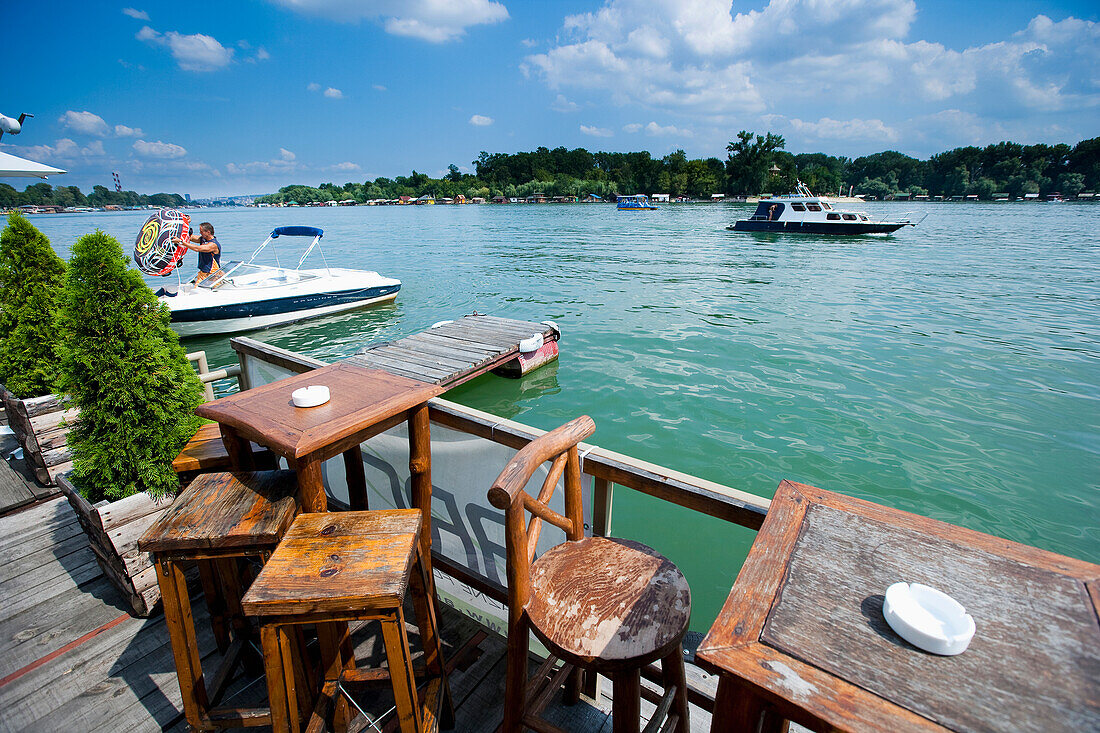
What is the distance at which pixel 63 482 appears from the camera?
2684mm

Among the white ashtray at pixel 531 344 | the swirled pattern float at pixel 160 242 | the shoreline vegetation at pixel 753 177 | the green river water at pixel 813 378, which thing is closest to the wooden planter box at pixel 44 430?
the green river water at pixel 813 378

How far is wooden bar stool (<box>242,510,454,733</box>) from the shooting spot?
1.40 metres

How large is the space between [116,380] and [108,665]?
4.31 feet

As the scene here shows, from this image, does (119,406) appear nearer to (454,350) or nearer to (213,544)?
(213,544)

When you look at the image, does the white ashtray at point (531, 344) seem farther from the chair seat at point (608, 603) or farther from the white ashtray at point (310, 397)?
the chair seat at point (608, 603)

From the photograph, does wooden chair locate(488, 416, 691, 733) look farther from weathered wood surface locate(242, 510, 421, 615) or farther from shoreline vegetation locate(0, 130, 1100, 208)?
shoreline vegetation locate(0, 130, 1100, 208)

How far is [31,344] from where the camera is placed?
12.8 ft


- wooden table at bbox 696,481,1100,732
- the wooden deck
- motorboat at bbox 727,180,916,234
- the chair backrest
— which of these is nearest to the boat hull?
the wooden deck

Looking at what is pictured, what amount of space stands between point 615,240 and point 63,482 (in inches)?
1261

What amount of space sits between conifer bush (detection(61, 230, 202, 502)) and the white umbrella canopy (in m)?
4.72

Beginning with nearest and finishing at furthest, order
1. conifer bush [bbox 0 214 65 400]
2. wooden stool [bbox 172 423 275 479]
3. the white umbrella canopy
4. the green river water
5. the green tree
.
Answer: wooden stool [bbox 172 423 275 479], conifer bush [bbox 0 214 65 400], the white umbrella canopy, the green river water, the green tree

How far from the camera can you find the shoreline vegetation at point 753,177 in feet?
322

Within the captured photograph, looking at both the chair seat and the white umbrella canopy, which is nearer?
the chair seat

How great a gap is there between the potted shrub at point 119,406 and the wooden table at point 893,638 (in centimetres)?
282
